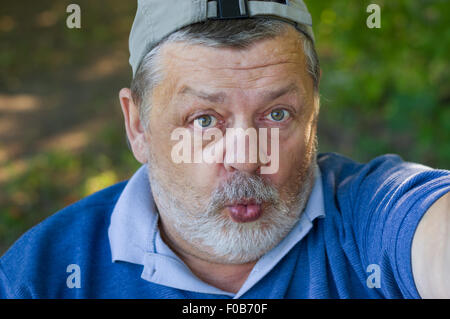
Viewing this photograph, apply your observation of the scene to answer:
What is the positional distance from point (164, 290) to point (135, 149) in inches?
23.5

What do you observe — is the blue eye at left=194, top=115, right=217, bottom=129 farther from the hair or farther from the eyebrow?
the hair

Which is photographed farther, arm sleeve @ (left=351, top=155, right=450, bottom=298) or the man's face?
the man's face

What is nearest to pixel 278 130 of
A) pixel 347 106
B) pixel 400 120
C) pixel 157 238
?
pixel 157 238

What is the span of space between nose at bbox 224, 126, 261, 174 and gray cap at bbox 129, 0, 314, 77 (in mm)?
397

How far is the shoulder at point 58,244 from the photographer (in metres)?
1.88

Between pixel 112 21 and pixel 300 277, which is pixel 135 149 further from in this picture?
pixel 112 21

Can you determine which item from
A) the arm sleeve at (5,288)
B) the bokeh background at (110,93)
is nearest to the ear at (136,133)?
the arm sleeve at (5,288)

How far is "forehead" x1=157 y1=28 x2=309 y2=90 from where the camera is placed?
68.2 inches

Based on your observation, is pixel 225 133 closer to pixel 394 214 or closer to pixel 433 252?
pixel 394 214

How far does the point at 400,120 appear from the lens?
174 inches

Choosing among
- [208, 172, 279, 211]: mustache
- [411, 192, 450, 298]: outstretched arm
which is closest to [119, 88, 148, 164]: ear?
[208, 172, 279, 211]: mustache

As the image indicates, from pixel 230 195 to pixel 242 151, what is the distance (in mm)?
161

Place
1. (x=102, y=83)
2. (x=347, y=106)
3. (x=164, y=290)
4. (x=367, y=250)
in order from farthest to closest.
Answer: (x=102, y=83) → (x=347, y=106) → (x=164, y=290) → (x=367, y=250)

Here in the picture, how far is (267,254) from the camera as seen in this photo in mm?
1916
